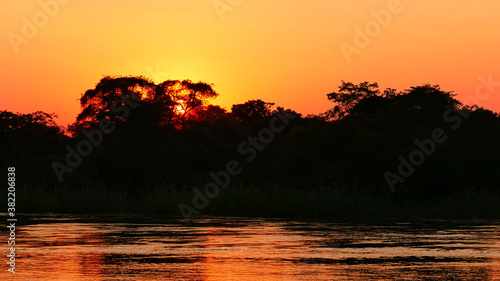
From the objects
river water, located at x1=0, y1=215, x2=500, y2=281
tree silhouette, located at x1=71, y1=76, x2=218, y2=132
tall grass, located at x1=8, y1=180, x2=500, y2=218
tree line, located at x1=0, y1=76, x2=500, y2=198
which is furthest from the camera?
tree silhouette, located at x1=71, y1=76, x2=218, y2=132

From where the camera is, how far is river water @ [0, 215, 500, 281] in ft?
52.0

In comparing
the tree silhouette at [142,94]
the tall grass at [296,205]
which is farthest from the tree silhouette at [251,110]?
the tall grass at [296,205]

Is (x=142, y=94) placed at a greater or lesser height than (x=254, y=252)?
greater

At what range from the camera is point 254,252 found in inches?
793

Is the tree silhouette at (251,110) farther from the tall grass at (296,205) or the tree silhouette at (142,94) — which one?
the tall grass at (296,205)

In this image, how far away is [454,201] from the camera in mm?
42531

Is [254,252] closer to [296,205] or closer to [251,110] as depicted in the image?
[296,205]

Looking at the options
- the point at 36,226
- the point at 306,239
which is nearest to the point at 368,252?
the point at 306,239

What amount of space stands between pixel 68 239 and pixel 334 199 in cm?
1887

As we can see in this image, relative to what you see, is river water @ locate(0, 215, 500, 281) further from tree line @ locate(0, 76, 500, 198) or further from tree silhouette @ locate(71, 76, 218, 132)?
tree silhouette @ locate(71, 76, 218, 132)

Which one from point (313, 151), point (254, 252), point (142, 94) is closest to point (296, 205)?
point (313, 151)

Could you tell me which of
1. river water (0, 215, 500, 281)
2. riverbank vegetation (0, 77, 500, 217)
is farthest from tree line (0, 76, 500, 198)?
river water (0, 215, 500, 281)

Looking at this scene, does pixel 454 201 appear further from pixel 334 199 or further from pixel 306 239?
pixel 306 239

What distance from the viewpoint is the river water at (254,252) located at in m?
15.9
